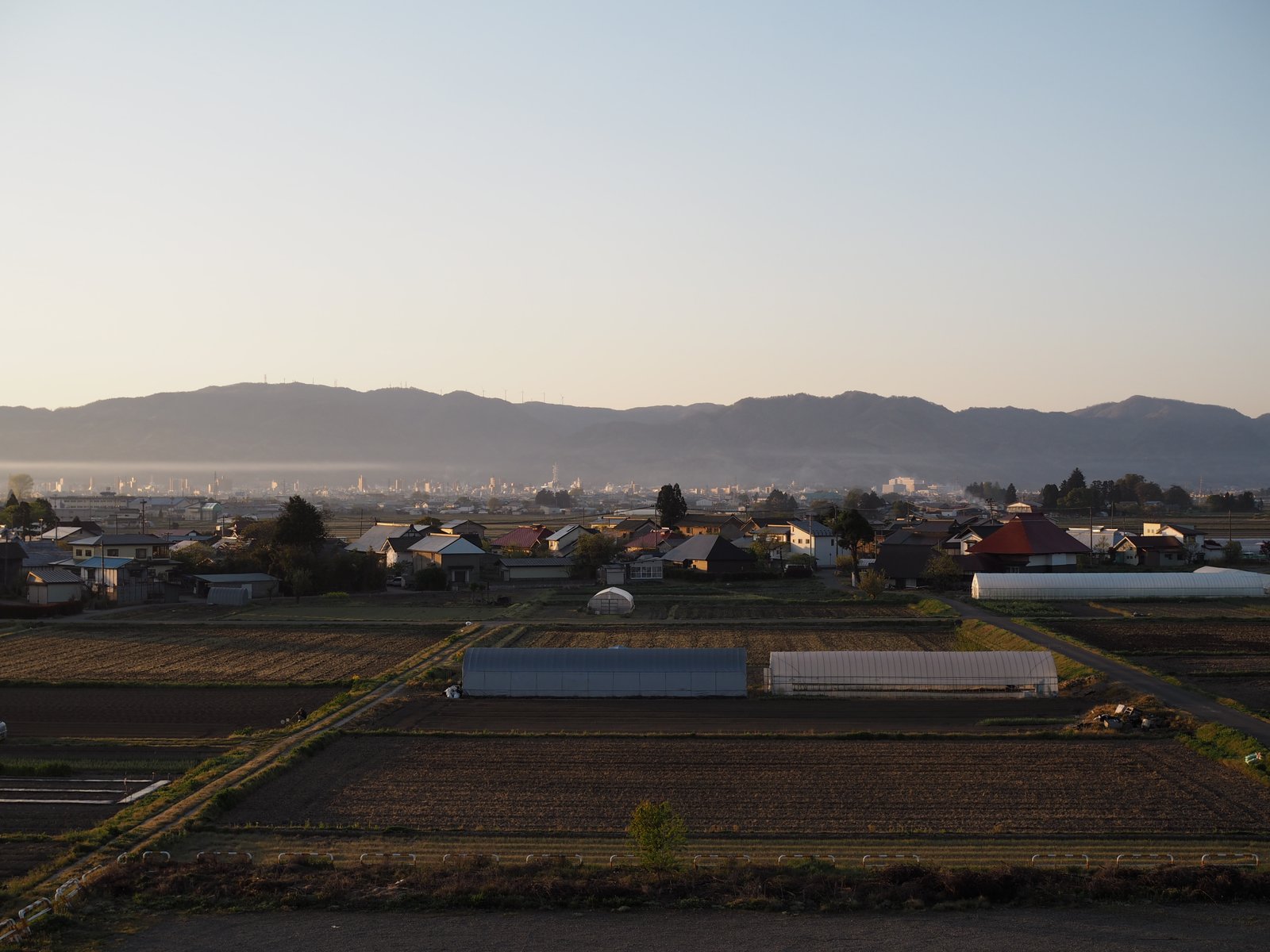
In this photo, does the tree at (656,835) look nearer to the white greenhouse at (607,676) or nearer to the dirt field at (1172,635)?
the white greenhouse at (607,676)

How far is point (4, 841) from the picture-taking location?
52.7 feet

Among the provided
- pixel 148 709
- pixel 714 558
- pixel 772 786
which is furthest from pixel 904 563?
pixel 148 709

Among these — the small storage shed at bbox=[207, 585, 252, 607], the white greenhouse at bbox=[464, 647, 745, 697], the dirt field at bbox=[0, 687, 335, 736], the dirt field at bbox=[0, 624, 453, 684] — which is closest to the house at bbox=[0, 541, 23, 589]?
the small storage shed at bbox=[207, 585, 252, 607]

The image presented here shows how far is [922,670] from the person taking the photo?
94.3 ft

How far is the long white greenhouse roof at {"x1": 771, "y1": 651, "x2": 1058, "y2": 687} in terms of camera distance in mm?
28453

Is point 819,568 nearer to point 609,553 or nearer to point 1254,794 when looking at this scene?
point 609,553

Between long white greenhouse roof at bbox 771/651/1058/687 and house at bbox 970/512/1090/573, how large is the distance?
30.4 m

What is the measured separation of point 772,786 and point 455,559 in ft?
147

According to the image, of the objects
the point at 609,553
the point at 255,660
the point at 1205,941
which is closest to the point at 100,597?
the point at 255,660

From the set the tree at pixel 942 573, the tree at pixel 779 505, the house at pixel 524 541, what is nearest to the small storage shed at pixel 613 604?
the tree at pixel 942 573

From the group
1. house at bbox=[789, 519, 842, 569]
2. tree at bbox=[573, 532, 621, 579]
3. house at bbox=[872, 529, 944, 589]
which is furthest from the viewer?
house at bbox=[789, 519, 842, 569]

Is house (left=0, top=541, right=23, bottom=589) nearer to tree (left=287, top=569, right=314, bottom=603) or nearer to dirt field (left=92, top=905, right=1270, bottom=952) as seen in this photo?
tree (left=287, top=569, right=314, bottom=603)

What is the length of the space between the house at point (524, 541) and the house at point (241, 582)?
60.4 ft

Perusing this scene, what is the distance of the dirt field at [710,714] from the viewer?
2434 centimetres
